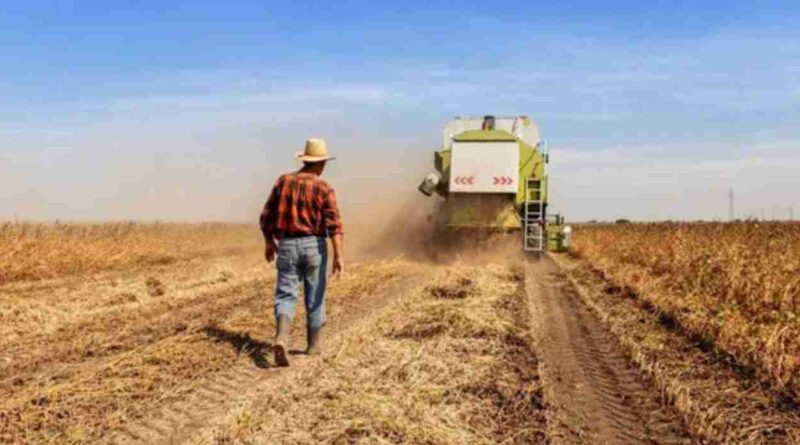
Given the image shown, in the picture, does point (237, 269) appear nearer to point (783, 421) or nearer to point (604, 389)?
point (604, 389)

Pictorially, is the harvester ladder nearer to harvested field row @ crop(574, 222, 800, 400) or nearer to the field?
harvested field row @ crop(574, 222, 800, 400)

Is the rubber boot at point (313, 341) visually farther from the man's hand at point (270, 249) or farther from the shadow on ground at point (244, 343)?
the man's hand at point (270, 249)

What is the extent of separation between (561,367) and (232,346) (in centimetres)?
310

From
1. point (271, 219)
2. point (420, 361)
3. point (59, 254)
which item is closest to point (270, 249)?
point (271, 219)

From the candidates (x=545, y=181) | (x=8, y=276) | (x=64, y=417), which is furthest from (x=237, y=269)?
(x=64, y=417)

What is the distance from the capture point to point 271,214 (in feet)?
24.2

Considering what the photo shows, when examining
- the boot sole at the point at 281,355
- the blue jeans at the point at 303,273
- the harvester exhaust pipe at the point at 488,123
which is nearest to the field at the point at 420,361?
the boot sole at the point at 281,355

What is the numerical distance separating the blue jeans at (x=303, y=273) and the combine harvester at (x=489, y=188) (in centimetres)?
1133

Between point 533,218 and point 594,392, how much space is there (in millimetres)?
13147

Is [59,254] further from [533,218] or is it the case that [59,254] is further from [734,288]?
[734,288]

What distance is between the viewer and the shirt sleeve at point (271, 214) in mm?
7324

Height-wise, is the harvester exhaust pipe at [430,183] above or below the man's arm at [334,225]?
above

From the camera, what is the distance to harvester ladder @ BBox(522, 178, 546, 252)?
18.9 metres

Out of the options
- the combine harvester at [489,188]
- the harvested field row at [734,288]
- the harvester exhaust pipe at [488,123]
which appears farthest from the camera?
the harvester exhaust pipe at [488,123]
